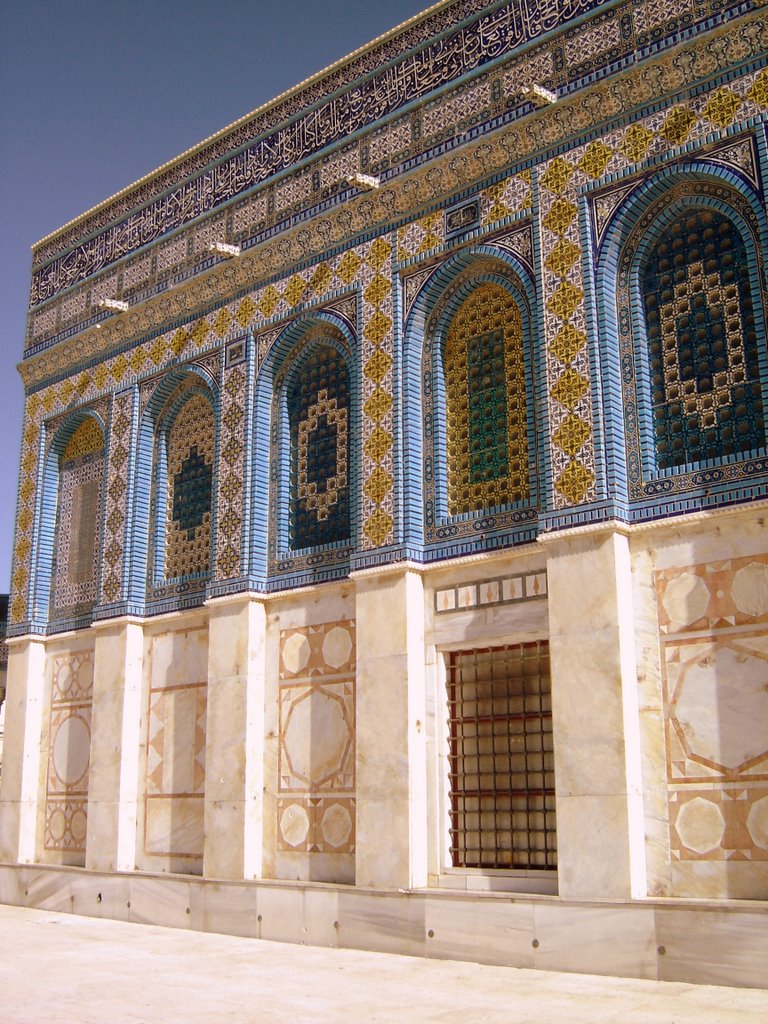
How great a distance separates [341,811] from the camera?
11.0 m

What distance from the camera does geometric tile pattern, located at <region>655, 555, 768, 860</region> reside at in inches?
330

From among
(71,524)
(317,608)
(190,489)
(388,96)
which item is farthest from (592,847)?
(71,524)

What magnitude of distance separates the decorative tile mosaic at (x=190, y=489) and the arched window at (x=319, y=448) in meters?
1.28

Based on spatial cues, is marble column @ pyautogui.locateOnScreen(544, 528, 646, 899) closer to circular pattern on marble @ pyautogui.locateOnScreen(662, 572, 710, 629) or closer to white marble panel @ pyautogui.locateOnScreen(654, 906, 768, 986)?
circular pattern on marble @ pyautogui.locateOnScreen(662, 572, 710, 629)

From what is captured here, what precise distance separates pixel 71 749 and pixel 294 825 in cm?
435

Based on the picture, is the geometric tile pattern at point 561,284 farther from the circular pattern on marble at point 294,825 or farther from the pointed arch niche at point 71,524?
the pointed arch niche at point 71,524

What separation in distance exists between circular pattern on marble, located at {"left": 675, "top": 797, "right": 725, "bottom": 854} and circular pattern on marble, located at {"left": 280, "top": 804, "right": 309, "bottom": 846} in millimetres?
4111

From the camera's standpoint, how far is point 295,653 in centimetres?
1185

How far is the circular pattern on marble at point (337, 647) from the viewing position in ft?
37.2

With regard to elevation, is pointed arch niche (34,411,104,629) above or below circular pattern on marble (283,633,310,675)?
above

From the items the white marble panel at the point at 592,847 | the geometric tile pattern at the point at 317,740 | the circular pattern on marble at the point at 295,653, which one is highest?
the circular pattern on marble at the point at 295,653

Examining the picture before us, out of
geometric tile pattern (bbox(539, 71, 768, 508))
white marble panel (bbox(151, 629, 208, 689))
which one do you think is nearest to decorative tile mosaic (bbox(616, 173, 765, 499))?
geometric tile pattern (bbox(539, 71, 768, 508))

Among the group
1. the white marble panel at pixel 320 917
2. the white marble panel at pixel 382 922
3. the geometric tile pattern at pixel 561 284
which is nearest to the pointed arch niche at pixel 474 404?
the geometric tile pattern at pixel 561 284

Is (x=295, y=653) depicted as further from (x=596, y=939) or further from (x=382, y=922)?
(x=596, y=939)
